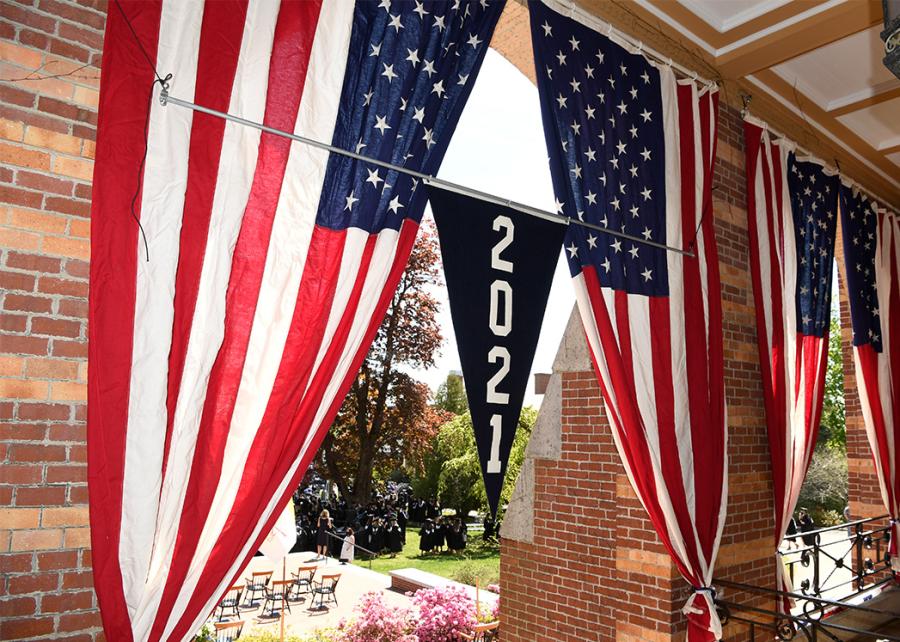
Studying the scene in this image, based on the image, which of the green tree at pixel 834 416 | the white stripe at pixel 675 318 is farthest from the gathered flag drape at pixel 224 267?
the green tree at pixel 834 416

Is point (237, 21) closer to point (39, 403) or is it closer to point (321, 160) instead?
point (321, 160)

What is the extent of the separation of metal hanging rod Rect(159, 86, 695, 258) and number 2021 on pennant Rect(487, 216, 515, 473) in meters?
0.13

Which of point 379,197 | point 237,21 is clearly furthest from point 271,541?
point 237,21

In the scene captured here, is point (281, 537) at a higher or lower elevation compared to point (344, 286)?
lower

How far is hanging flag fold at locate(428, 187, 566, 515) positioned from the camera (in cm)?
268

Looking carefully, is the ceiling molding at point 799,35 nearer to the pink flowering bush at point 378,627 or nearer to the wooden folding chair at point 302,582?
the pink flowering bush at point 378,627

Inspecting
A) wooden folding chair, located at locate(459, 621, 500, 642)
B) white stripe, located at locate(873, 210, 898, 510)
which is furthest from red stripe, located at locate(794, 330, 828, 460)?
wooden folding chair, located at locate(459, 621, 500, 642)

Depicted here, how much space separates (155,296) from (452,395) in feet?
73.6

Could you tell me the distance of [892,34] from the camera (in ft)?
4.98

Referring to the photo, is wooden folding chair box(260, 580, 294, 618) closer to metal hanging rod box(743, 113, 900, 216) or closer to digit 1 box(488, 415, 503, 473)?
digit 1 box(488, 415, 503, 473)

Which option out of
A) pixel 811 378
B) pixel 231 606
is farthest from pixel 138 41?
pixel 231 606

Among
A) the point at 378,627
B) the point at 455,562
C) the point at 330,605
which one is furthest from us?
the point at 455,562

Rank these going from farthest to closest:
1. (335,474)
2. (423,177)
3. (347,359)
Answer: (335,474) → (423,177) → (347,359)

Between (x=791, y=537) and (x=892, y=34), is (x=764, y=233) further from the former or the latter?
(x=892, y=34)
